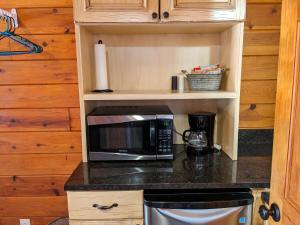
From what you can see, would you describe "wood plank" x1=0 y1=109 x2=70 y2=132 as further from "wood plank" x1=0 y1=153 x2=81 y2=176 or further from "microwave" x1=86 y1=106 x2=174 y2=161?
"microwave" x1=86 y1=106 x2=174 y2=161

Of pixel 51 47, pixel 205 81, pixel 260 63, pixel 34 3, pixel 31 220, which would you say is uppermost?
pixel 34 3

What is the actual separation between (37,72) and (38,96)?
0.16 meters

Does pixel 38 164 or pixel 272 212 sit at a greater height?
pixel 272 212

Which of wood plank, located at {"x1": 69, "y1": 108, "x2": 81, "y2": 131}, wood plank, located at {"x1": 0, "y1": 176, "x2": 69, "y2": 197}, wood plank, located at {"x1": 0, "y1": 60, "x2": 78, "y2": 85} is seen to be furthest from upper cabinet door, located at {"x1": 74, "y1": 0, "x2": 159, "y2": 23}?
wood plank, located at {"x1": 0, "y1": 176, "x2": 69, "y2": 197}

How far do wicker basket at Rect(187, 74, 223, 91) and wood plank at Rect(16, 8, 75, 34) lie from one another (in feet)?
2.85

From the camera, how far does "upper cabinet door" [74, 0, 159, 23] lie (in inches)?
52.0

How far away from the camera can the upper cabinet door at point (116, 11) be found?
4.33 feet

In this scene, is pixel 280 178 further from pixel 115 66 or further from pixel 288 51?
pixel 115 66

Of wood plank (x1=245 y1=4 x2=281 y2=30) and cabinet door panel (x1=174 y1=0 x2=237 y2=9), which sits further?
wood plank (x1=245 y1=4 x2=281 y2=30)

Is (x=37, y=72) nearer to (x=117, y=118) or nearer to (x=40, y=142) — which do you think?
(x=40, y=142)

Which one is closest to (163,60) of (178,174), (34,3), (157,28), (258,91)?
(157,28)

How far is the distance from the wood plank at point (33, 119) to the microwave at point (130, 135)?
1.34 feet

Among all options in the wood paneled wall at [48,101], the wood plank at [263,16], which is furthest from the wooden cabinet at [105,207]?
the wood plank at [263,16]

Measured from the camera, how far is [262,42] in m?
1.65
